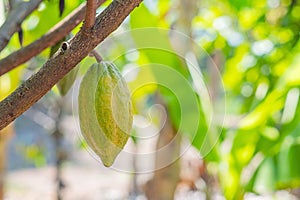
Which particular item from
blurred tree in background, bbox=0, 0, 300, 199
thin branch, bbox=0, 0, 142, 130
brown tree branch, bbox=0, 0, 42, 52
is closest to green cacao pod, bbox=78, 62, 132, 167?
thin branch, bbox=0, 0, 142, 130

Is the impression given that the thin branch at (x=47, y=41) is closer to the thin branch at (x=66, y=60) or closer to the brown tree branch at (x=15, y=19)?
the brown tree branch at (x=15, y=19)

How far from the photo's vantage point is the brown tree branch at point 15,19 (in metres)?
0.61

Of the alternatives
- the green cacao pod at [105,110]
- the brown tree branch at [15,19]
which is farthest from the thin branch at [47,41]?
the green cacao pod at [105,110]

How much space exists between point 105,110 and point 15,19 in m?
0.23

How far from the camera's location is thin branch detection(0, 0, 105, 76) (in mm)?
626

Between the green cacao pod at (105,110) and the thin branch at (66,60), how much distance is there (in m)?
0.07

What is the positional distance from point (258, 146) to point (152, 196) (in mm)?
296

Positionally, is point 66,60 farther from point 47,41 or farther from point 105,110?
point 47,41

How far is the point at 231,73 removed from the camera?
1.62m

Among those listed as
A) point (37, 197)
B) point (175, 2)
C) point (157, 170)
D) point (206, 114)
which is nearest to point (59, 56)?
point (206, 114)

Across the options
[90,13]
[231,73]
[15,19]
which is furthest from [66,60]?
[231,73]

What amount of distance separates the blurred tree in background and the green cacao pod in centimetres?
43

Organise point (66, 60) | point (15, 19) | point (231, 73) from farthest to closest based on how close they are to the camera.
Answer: point (231, 73)
point (15, 19)
point (66, 60)

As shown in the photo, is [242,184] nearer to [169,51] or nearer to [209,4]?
[169,51]
